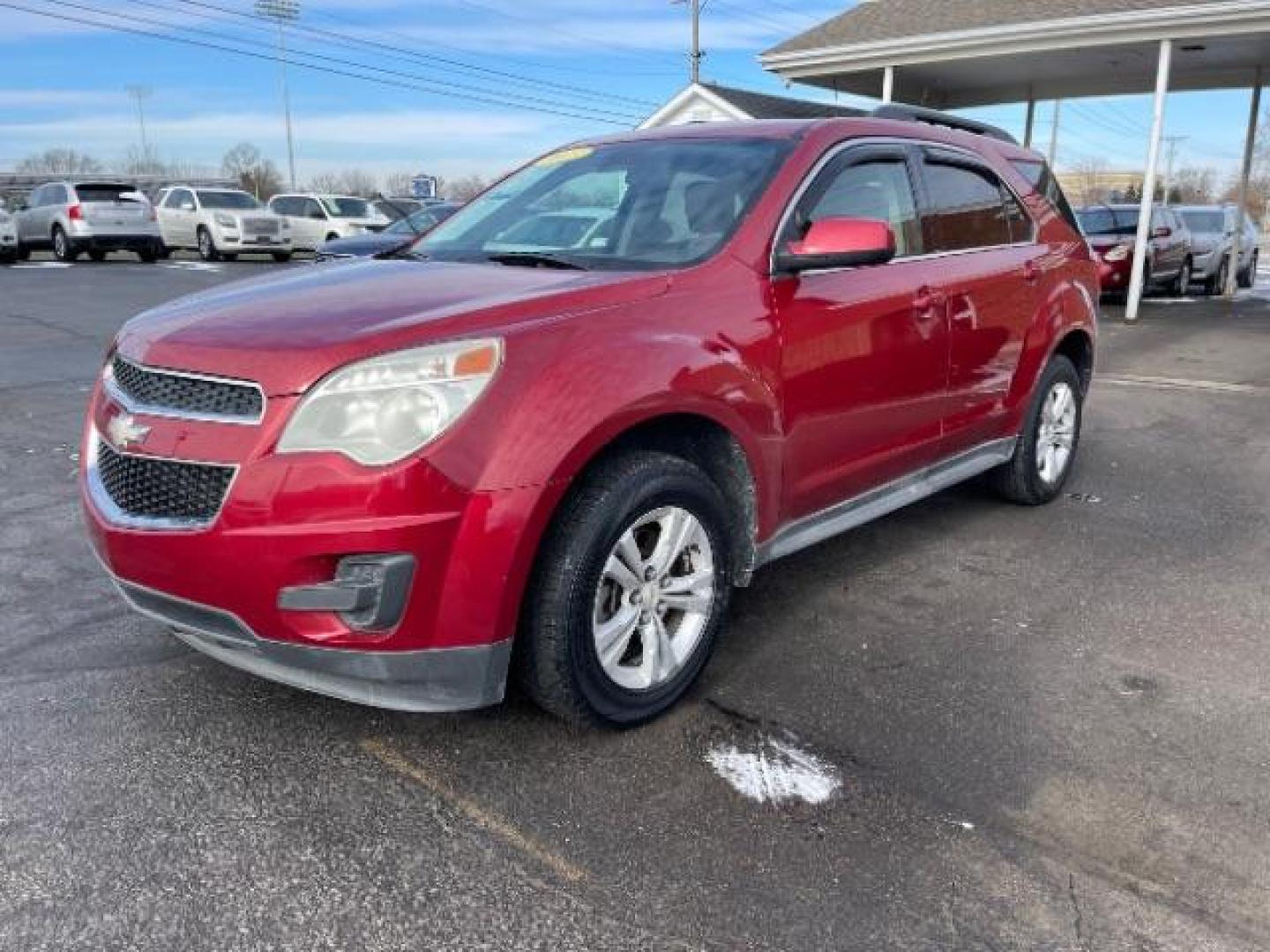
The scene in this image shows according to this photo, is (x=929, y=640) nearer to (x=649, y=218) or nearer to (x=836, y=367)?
(x=836, y=367)

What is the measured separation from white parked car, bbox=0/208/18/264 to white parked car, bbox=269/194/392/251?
A: 5.60m

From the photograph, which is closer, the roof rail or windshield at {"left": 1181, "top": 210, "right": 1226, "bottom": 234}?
the roof rail

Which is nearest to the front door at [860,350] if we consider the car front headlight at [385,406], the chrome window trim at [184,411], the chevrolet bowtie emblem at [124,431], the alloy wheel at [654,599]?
the alloy wheel at [654,599]

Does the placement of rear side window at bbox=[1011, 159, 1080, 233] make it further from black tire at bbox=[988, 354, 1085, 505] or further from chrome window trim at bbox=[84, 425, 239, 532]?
chrome window trim at bbox=[84, 425, 239, 532]

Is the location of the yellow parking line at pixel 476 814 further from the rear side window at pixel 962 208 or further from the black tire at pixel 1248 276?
the black tire at pixel 1248 276

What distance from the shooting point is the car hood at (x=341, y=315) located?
2635 mm

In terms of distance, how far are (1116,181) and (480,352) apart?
11699 centimetres

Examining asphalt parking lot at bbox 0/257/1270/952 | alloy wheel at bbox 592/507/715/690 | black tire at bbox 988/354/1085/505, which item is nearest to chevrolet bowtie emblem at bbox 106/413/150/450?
asphalt parking lot at bbox 0/257/1270/952

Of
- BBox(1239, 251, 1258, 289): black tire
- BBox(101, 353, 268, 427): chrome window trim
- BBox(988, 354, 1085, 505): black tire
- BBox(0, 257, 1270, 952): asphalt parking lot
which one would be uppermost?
BBox(101, 353, 268, 427): chrome window trim

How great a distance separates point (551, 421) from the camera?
8.82ft

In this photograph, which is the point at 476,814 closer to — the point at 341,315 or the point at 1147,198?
the point at 341,315

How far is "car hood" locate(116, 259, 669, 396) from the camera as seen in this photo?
2.63 meters

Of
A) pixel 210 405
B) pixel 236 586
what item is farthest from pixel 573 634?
pixel 210 405

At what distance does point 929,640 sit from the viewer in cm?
379
